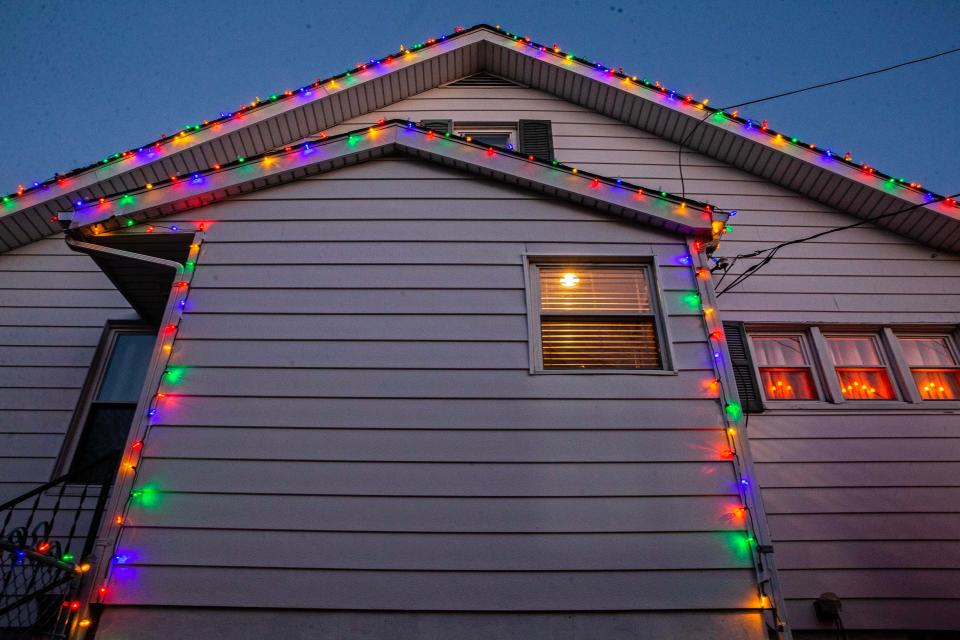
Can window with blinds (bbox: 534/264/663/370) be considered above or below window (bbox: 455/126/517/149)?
below

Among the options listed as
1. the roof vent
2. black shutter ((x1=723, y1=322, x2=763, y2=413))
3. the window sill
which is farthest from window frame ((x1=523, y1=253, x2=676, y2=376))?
the roof vent

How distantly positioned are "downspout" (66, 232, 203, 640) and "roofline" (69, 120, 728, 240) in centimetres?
35

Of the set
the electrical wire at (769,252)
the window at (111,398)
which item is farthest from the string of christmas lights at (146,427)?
the electrical wire at (769,252)

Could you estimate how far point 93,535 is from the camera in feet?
12.6

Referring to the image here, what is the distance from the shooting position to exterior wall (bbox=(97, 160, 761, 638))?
352cm

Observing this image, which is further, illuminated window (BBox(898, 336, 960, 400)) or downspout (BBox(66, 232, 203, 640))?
illuminated window (BBox(898, 336, 960, 400))

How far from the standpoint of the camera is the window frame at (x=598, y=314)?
13.8ft

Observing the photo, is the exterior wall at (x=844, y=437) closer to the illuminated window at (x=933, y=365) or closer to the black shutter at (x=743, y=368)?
the black shutter at (x=743, y=368)

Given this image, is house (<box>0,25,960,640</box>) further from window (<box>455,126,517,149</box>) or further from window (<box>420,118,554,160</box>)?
window (<box>455,126,517,149</box>)

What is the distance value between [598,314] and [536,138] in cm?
380

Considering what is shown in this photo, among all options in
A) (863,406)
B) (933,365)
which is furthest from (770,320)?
(933,365)

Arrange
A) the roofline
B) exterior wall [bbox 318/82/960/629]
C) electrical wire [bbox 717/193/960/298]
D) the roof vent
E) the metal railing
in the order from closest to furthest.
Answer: the metal railing → the roofline → exterior wall [bbox 318/82/960/629] → electrical wire [bbox 717/193/960/298] → the roof vent

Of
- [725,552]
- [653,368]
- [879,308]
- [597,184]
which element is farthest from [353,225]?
[879,308]

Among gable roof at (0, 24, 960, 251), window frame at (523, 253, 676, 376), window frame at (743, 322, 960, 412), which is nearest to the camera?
window frame at (523, 253, 676, 376)
